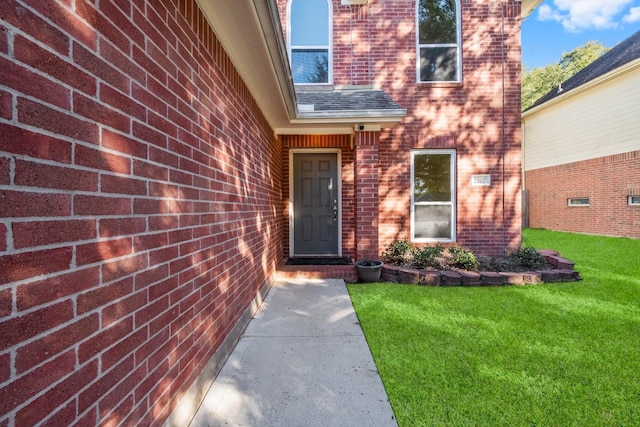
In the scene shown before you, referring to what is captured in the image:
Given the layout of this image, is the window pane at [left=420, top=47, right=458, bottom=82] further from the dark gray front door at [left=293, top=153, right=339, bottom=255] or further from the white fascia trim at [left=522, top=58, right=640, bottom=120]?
the white fascia trim at [left=522, top=58, right=640, bottom=120]

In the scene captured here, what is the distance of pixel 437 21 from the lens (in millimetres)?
5777

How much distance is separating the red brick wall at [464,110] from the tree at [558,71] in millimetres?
18170

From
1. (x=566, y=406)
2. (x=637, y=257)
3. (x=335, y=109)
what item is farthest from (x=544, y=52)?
(x=566, y=406)

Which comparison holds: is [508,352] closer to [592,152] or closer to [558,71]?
[592,152]

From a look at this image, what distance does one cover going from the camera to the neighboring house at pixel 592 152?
8.66 meters

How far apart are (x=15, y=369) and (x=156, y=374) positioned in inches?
30.9

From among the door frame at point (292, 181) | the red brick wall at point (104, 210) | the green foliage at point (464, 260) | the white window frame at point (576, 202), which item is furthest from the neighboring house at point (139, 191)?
the white window frame at point (576, 202)

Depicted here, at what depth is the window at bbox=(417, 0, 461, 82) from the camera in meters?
5.75

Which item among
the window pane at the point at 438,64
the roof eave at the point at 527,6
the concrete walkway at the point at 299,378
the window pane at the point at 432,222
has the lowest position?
the concrete walkway at the point at 299,378

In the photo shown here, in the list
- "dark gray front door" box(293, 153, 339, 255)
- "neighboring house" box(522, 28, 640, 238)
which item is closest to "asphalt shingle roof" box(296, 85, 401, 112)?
"dark gray front door" box(293, 153, 339, 255)

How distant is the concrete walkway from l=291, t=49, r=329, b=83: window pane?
186 inches

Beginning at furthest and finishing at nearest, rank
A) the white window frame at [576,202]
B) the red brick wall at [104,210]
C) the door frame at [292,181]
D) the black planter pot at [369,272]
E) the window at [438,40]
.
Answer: the white window frame at [576,202], the door frame at [292,181], the window at [438,40], the black planter pot at [369,272], the red brick wall at [104,210]

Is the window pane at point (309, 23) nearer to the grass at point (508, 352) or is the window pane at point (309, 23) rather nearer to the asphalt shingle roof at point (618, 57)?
the grass at point (508, 352)

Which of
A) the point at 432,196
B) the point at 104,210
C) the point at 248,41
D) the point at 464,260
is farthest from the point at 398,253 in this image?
the point at 104,210
